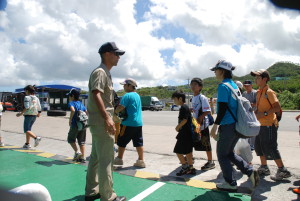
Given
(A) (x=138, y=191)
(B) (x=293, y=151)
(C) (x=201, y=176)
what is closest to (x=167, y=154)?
(C) (x=201, y=176)

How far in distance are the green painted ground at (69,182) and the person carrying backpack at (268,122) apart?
44.0 inches

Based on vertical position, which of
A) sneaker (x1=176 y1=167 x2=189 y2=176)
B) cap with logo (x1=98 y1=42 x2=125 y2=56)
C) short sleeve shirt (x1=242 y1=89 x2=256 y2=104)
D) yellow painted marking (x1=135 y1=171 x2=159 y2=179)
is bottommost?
yellow painted marking (x1=135 y1=171 x2=159 y2=179)

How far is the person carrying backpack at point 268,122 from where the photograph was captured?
4016 millimetres

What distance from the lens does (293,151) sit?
6156 millimetres

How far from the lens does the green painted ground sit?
338cm

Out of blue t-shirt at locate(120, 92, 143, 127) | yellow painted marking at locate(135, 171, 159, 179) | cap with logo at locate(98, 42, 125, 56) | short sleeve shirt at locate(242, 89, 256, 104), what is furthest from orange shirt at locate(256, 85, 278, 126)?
cap with logo at locate(98, 42, 125, 56)

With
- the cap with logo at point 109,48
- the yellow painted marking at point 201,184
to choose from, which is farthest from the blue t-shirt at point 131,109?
the cap with logo at point 109,48

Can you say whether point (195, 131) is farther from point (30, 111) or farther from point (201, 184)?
point (30, 111)

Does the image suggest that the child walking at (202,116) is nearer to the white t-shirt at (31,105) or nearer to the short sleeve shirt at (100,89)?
the short sleeve shirt at (100,89)

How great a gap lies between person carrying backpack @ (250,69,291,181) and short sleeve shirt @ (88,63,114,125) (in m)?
2.55

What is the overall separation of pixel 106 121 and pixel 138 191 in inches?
53.2

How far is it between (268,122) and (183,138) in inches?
56.4

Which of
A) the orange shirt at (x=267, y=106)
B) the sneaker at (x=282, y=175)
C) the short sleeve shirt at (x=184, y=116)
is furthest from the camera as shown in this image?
the short sleeve shirt at (x=184, y=116)

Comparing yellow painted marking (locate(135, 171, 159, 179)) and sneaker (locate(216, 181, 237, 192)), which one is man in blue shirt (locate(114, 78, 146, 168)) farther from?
sneaker (locate(216, 181, 237, 192))
